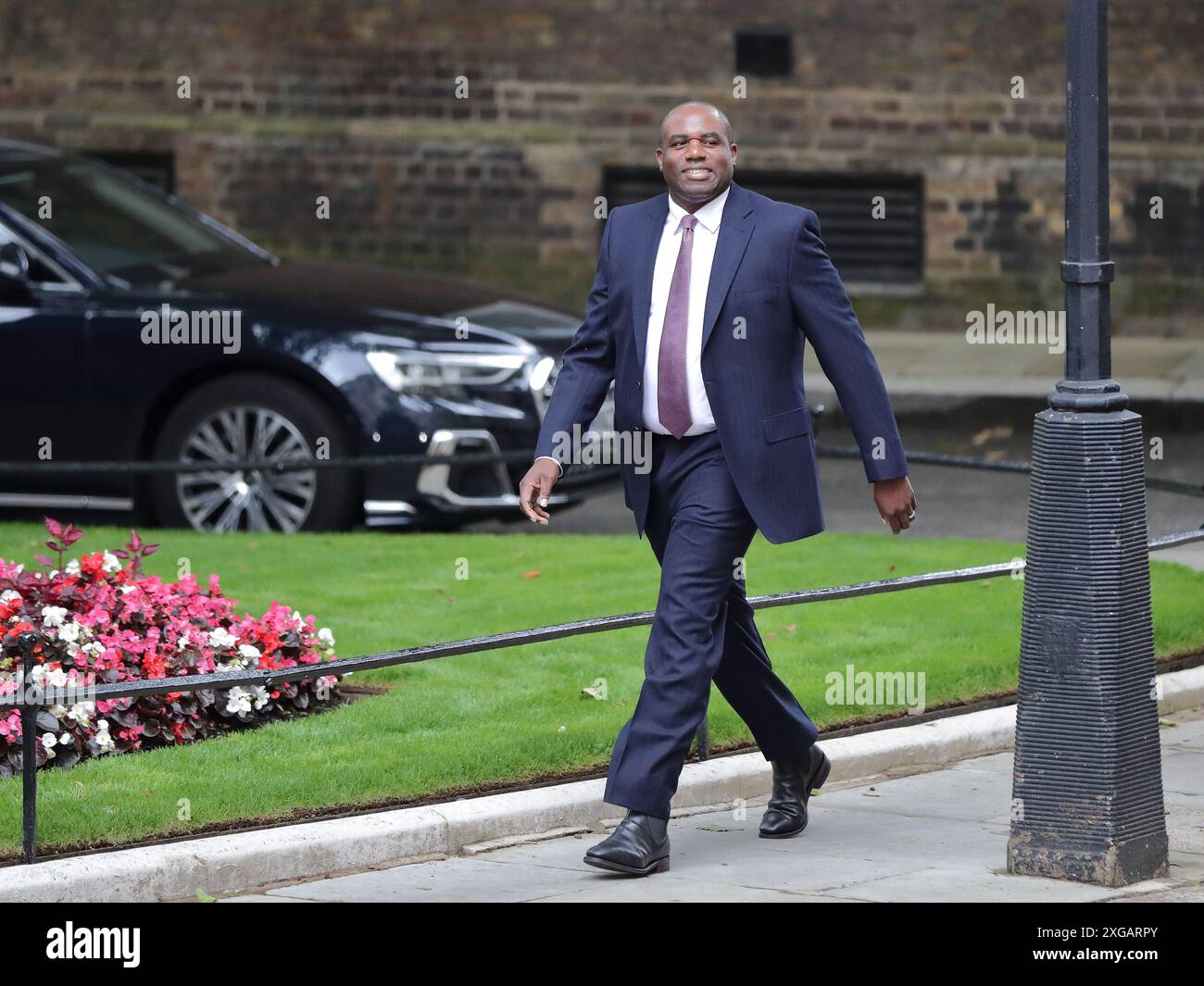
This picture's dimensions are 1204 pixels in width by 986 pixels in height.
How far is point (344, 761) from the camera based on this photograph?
6.93m

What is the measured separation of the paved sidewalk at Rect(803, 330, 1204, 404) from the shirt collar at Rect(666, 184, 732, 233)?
9.88 metres

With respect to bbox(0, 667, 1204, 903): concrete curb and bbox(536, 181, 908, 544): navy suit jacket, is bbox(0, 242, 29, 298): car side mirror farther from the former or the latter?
bbox(536, 181, 908, 544): navy suit jacket

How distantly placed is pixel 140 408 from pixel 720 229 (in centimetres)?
593

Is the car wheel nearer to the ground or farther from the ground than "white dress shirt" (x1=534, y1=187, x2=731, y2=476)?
nearer to the ground

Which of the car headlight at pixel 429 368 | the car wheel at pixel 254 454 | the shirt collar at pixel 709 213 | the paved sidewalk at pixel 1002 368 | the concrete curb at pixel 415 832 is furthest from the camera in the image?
the paved sidewalk at pixel 1002 368

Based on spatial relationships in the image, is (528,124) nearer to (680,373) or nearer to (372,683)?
(372,683)

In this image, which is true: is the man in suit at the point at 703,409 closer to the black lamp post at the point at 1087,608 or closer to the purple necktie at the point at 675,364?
the purple necktie at the point at 675,364

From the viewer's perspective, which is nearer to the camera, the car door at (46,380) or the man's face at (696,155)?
the man's face at (696,155)

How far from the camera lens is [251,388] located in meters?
11.3

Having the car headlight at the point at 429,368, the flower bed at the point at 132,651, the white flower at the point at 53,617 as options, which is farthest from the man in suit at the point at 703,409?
the car headlight at the point at 429,368

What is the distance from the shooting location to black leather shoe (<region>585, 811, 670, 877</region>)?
5.96 m

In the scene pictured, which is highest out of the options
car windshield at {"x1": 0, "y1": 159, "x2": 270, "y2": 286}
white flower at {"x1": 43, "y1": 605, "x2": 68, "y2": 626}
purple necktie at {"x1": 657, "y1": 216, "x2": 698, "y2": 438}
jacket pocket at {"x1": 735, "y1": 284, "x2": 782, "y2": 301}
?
car windshield at {"x1": 0, "y1": 159, "x2": 270, "y2": 286}

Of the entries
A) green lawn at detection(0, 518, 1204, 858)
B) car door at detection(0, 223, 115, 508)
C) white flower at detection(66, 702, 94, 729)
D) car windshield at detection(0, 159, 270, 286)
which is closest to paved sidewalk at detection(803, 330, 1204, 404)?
green lawn at detection(0, 518, 1204, 858)

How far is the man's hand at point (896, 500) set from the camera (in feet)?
19.9
